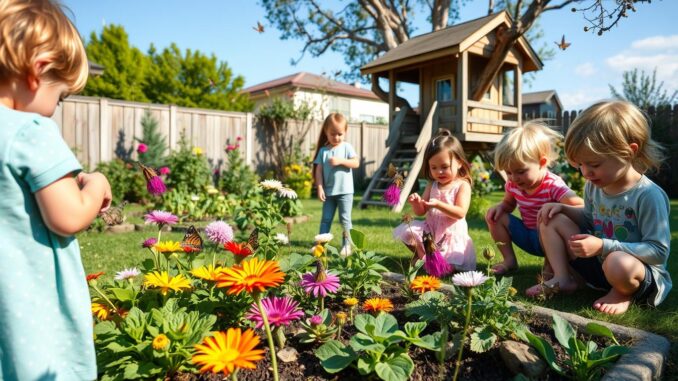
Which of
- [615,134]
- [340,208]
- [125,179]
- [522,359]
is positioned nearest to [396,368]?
[522,359]

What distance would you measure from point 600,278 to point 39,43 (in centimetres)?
252

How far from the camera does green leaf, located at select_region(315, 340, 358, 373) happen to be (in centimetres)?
125

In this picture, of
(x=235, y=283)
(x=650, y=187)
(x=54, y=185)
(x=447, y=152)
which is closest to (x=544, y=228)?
(x=650, y=187)

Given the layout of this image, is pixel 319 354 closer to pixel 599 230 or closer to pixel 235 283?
pixel 235 283

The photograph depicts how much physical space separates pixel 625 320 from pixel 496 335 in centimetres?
80

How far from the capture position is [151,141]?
823cm

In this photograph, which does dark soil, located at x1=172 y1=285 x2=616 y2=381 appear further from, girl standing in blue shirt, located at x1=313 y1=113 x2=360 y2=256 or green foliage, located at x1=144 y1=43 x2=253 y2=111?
green foliage, located at x1=144 y1=43 x2=253 y2=111

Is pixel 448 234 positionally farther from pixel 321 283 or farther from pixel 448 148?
pixel 321 283

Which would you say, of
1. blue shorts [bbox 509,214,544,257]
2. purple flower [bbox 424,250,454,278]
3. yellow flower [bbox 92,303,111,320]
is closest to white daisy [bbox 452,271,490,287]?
purple flower [bbox 424,250,454,278]

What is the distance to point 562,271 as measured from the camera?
7.58 ft

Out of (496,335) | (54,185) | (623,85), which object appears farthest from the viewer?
(623,85)

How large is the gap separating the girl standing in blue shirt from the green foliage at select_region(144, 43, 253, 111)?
20300 millimetres

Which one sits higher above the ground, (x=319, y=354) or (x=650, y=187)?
(x=650, y=187)

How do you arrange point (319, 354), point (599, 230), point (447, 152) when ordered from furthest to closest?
point (447, 152) → point (599, 230) → point (319, 354)
